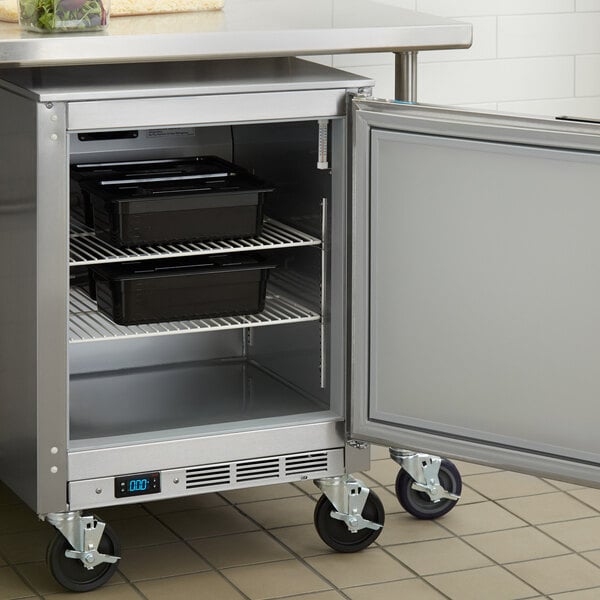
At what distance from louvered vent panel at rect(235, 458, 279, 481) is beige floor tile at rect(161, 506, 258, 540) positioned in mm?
306

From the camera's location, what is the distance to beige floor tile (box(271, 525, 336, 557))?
10.3 ft

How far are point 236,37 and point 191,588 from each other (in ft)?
3.91

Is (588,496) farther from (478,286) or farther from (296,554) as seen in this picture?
(478,286)

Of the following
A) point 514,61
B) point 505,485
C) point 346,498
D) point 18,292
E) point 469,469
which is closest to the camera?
point 18,292

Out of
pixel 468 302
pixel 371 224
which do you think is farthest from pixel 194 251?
pixel 468 302

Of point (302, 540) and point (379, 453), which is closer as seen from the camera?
point (302, 540)

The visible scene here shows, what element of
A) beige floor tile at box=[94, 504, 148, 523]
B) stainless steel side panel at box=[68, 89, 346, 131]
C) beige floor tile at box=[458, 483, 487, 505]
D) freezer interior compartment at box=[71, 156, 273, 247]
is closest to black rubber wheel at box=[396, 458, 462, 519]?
beige floor tile at box=[458, 483, 487, 505]

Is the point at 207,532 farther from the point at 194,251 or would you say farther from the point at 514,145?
the point at 514,145

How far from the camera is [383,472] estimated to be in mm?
3635

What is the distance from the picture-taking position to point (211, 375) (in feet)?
11.6

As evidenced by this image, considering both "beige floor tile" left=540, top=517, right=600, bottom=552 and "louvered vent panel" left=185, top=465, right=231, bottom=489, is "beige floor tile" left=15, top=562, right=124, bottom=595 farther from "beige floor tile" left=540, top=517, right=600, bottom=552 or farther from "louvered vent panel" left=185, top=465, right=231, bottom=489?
"beige floor tile" left=540, top=517, right=600, bottom=552

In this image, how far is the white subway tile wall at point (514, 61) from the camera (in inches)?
152

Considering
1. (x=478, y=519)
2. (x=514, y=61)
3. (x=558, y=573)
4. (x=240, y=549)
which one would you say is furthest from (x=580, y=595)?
(x=514, y=61)

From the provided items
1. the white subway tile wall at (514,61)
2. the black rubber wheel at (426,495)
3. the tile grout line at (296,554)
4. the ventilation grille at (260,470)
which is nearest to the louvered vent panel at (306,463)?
the ventilation grille at (260,470)
